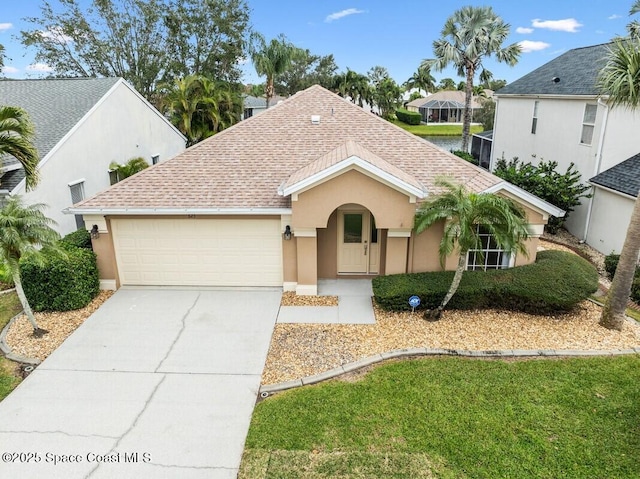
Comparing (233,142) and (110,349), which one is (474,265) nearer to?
(233,142)

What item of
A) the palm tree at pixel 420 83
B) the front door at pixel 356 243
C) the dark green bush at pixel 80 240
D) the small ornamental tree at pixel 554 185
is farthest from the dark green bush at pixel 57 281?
the palm tree at pixel 420 83

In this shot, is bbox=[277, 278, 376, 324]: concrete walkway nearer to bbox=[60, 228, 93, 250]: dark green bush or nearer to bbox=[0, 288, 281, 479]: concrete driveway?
bbox=[0, 288, 281, 479]: concrete driveway

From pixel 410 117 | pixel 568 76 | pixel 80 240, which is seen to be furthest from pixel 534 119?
pixel 410 117

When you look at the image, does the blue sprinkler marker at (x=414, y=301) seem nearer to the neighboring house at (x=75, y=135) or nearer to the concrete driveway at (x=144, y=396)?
the concrete driveway at (x=144, y=396)

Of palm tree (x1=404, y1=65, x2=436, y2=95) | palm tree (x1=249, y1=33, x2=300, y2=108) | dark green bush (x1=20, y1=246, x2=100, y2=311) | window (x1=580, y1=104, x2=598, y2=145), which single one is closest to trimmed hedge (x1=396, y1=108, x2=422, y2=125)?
palm tree (x1=404, y1=65, x2=436, y2=95)

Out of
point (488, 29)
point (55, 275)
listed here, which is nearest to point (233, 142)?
point (55, 275)

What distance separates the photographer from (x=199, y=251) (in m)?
13.9

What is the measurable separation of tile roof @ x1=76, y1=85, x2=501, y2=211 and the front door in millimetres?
1863

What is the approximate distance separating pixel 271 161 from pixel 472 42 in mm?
20043

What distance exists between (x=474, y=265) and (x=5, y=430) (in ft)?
39.1

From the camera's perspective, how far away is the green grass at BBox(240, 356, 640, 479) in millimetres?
7203

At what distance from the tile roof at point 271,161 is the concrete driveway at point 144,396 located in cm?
309

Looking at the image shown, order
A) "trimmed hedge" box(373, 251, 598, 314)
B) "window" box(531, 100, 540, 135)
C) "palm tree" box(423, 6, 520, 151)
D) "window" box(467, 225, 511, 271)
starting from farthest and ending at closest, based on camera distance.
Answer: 1. "palm tree" box(423, 6, 520, 151)
2. "window" box(531, 100, 540, 135)
3. "window" box(467, 225, 511, 271)
4. "trimmed hedge" box(373, 251, 598, 314)

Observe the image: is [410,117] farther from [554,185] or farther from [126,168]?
[126,168]
